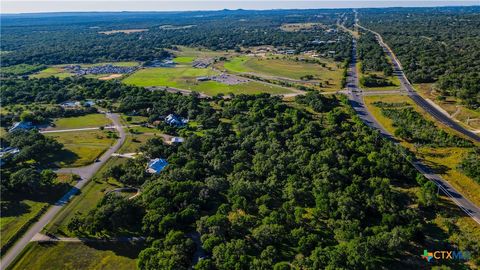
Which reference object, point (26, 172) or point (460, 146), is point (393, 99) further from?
point (26, 172)

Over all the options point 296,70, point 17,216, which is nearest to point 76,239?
point 17,216

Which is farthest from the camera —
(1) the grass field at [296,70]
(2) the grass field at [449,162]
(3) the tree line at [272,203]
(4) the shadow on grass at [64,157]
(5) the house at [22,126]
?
(1) the grass field at [296,70]

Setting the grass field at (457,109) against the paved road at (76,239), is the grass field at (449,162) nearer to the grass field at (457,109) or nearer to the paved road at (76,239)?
the grass field at (457,109)

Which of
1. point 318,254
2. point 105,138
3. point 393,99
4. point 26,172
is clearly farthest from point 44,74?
point 318,254

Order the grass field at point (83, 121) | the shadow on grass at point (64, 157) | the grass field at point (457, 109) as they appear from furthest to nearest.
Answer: the grass field at point (83, 121), the grass field at point (457, 109), the shadow on grass at point (64, 157)

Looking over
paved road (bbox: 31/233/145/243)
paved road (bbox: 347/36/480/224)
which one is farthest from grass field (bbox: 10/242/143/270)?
paved road (bbox: 347/36/480/224)

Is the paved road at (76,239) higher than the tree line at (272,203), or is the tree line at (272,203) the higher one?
the tree line at (272,203)

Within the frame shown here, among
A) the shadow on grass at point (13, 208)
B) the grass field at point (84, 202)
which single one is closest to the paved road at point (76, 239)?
the grass field at point (84, 202)

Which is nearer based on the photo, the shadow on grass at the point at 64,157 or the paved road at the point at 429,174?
the paved road at the point at 429,174

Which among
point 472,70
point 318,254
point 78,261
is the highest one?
point 472,70
